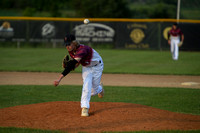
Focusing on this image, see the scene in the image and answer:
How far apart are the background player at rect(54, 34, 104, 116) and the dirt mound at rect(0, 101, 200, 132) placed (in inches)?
16.7

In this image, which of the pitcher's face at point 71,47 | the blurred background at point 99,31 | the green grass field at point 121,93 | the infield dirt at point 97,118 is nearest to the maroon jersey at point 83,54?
the pitcher's face at point 71,47

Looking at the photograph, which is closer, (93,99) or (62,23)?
(93,99)

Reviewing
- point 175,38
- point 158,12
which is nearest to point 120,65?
point 175,38

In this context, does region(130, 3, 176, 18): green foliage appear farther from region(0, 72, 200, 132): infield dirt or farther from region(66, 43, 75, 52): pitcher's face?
region(66, 43, 75, 52): pitcher's face

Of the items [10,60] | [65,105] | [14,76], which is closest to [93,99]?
[65,105]

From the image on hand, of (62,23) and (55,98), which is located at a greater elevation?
(62,23)

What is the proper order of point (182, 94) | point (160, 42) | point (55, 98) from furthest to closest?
point (160, 42) < point (182, 94) < point (55, 98)

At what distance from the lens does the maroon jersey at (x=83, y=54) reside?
6.91 meters

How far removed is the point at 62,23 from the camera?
26.6 meters

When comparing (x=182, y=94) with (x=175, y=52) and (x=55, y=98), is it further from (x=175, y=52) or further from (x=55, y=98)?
(x=175, y=52)

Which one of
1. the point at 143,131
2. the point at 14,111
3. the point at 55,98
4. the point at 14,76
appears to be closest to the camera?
the point at 143,131

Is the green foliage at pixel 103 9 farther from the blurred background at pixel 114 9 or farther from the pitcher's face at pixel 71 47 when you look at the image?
the pitcher's face at pixel 71 47

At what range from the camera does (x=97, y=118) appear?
7.00 meters

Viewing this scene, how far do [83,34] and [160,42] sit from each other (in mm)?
5980
